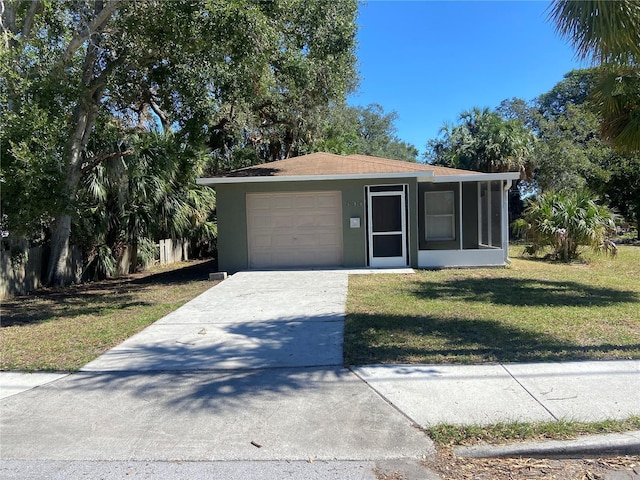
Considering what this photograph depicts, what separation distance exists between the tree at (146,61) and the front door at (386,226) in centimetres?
351

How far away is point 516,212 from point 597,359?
26.5 metres

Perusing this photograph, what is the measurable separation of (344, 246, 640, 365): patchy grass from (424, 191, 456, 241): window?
3795mm

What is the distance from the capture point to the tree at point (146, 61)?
29.9 feet

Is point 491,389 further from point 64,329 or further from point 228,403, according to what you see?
point 64,329

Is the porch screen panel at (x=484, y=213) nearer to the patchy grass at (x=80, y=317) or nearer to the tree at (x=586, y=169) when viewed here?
the patchy grass at (x=80, y=317)

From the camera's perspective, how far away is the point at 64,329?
757 centimetres

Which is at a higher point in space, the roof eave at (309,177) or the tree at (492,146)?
the tree at (492,146)

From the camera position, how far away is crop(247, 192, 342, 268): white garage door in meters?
14.1

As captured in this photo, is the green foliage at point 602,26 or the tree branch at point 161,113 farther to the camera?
the tree branch at point 161,113

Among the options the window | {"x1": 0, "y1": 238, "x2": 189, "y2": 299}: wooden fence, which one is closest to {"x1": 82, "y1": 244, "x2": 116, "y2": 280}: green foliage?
{"x1": 0, "y1": 238, "x2": 189, "y2": 299}: wooden fence

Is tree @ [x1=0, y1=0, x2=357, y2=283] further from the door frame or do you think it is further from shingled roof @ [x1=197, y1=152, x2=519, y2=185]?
the door frame

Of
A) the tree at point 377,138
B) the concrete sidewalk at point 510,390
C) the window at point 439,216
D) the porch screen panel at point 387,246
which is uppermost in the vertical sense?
the tree at point 377,138

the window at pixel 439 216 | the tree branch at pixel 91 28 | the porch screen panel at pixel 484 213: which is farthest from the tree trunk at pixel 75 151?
the porch screen panel at pixel 484 213

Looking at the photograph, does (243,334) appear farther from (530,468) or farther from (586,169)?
(586,169)
